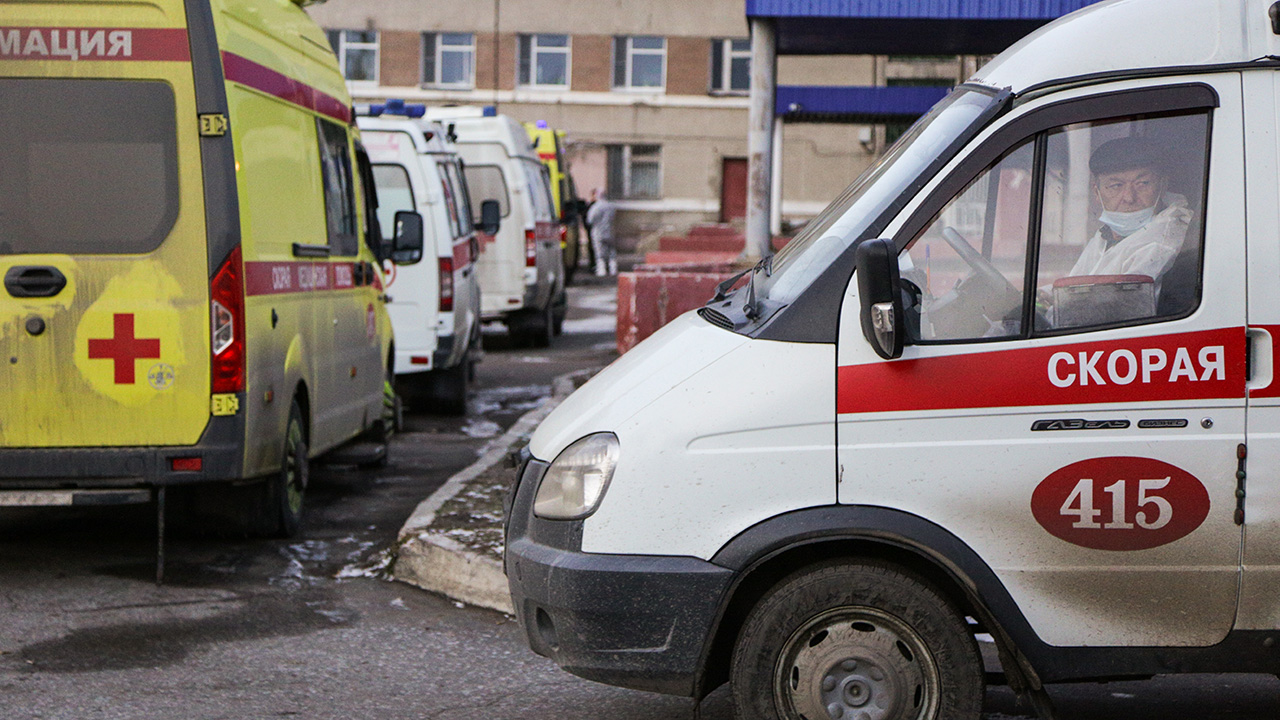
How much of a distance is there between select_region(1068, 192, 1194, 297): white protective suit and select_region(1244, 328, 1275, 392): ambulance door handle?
0.90 feet

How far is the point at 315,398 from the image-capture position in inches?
308

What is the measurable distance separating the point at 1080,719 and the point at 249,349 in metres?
3.69

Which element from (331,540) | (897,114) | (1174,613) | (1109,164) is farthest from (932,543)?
(897,114)

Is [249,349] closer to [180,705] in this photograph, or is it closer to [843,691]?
[180,705]

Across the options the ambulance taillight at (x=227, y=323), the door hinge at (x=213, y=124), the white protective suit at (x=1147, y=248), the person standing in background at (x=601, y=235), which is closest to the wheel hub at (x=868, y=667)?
the white protective suit at (x=1147, y=248)

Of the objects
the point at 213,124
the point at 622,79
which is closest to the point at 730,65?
the point at 622,79

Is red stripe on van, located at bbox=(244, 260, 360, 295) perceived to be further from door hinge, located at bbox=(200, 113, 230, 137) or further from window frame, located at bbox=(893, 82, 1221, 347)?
window frame, located at bbox=(893, 82, 1221, 347)

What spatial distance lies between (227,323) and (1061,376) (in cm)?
371

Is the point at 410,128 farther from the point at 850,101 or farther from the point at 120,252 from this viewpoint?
the point at 850,101

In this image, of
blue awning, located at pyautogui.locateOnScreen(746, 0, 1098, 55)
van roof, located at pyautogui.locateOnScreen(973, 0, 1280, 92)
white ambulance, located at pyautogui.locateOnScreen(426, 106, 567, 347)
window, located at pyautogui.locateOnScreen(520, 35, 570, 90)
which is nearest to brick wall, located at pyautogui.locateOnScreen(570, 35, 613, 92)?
window, located at pyautogui.locateOnScreen(520, 35, 570, 90)

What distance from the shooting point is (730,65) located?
1548 inches

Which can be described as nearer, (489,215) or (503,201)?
(489,215)

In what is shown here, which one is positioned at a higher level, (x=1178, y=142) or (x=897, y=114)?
(x=897, y=114)

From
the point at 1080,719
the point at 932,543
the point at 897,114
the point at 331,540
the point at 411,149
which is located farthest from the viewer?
the point at 897,114
